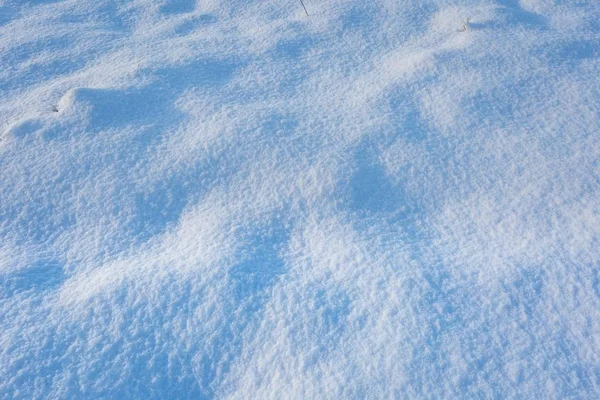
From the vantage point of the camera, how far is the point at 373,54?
217cm

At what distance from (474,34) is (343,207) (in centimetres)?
129

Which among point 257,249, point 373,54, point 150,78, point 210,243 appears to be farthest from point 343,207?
point 150,78

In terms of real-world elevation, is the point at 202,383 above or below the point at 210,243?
below

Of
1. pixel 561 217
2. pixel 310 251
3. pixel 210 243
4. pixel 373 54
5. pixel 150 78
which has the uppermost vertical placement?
pixel 150 78

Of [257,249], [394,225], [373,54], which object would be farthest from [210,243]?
[373,54]

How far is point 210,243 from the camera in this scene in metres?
1.41

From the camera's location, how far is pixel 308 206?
1.51 metres

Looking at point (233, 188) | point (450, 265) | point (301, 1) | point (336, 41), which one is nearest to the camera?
point (450, 265)

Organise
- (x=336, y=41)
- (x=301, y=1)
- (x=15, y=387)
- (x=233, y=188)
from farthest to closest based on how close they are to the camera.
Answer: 1. (x=301, y=1)
2. (x=336, y=41)
3. (x=233, y=188)
4. (x=15, y=387)

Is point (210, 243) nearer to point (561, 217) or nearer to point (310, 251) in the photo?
point (310, 251)

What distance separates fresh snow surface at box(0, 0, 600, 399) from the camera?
113 cm

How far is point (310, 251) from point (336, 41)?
135cm

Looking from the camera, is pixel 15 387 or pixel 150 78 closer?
pixel 15 387

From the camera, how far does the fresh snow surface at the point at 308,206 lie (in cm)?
113
